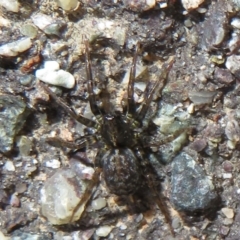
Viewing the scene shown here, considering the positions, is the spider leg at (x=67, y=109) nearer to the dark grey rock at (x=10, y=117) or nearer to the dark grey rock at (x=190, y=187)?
the dark grey rock at (x=10, y=117)

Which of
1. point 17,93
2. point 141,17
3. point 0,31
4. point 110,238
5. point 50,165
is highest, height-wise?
point 141,17

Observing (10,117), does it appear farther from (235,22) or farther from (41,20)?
(235,22)

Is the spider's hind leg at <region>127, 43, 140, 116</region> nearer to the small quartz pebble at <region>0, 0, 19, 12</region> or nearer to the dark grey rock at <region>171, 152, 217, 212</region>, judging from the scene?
the dark grey rock at <region>171, 152, 217, 212</region>

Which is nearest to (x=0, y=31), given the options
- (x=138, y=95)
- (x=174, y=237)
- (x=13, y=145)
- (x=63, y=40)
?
(x=63, y=40)

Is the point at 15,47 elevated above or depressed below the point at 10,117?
above

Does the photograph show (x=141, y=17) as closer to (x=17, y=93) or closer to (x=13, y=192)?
(x=17, y=93)

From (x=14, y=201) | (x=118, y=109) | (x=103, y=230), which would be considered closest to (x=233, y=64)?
(x=118, y=109)
